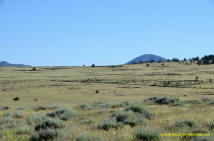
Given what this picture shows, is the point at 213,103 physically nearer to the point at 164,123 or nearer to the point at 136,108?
the point at 136,108

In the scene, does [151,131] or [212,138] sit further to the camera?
[151,131]

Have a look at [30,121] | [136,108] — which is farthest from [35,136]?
[136,108]

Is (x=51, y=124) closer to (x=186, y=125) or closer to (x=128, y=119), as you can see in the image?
(x=128, y=119)

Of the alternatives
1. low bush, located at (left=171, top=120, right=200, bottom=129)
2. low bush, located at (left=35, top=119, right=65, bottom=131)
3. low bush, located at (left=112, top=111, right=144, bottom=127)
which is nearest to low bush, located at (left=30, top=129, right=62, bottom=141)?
low bush, located at (left=35, top=119, right=65, bottom=131)

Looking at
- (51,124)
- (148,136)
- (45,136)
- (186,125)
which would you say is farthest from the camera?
(51,124)

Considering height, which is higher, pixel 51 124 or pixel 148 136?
pixel 148 136

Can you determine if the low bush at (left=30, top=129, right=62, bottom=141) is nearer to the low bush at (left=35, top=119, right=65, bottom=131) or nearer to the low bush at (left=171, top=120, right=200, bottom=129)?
the low bush at (left=35, top=119, right=65, bottom=131)

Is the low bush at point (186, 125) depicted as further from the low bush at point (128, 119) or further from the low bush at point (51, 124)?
the low bush at point (51, 124)

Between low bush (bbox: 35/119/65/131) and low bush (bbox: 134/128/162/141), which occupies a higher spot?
low bush (bbox: 134/128/162/141)

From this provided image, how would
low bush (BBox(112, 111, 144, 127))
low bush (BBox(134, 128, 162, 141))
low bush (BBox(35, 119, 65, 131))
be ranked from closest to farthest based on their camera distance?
low bush (BBox(134, 128, 162, 141)) → low bush (BBox(35, 119, 65, 131)) → low bush (BBox(112, 111, 144, 127))

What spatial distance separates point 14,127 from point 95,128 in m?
2.73

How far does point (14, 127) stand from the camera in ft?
29.4

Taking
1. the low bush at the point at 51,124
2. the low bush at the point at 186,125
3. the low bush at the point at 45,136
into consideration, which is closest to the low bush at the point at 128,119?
the low bush at the point at 186,125

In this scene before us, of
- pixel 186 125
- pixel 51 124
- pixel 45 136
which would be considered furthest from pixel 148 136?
pixel 51 124
